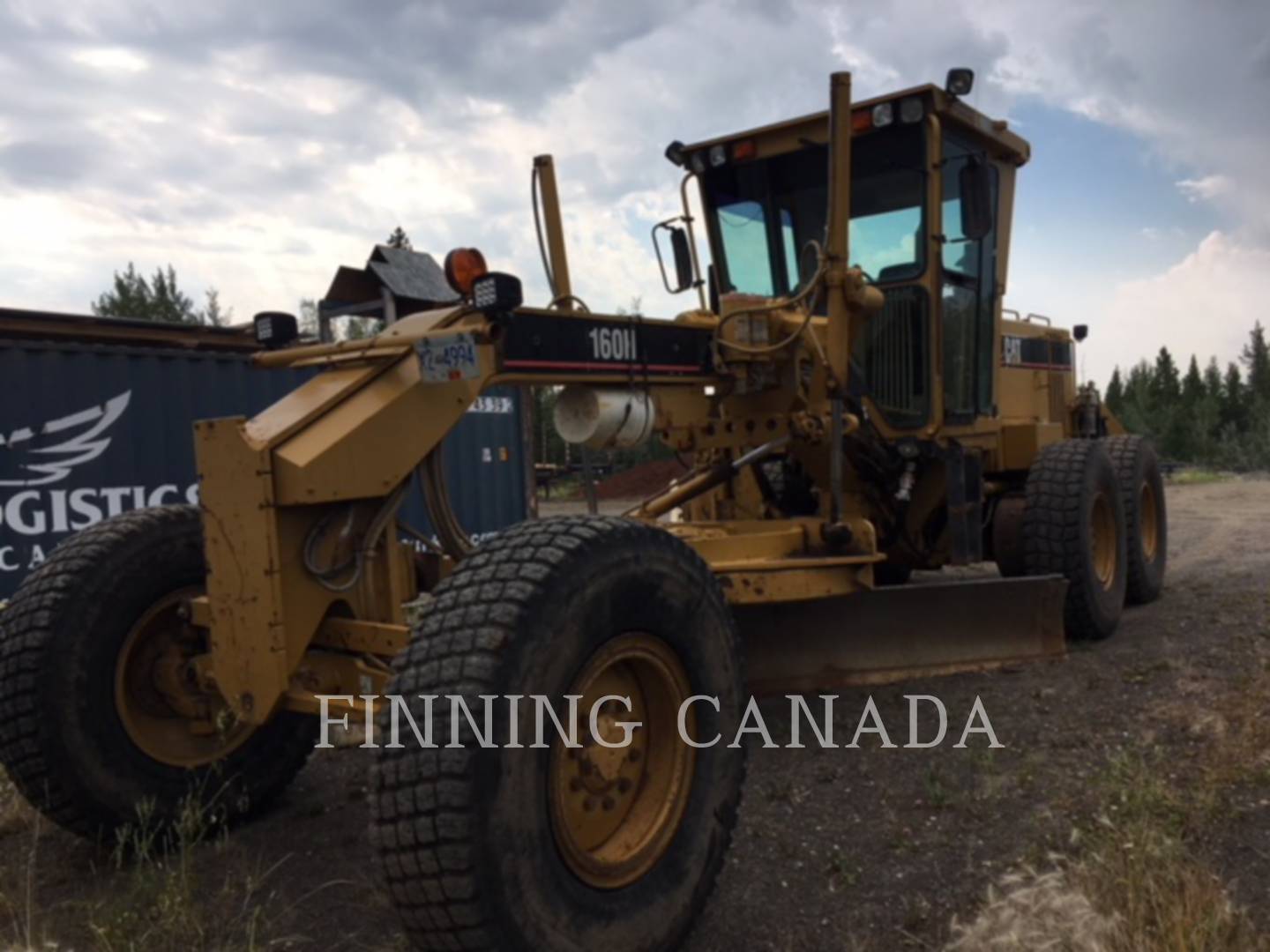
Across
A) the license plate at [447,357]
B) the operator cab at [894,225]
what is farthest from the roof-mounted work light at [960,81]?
the license plate at [447,357]

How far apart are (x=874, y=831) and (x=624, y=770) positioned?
1107mm

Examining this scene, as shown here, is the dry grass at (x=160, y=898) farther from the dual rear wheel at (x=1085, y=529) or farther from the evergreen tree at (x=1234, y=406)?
the evergreen tree at (x=1234, y=406)

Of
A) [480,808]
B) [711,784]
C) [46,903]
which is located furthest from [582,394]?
[46,903]

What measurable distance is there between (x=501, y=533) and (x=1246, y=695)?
3656mm

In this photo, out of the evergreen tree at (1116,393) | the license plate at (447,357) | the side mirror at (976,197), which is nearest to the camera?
the license plate at (447,357)

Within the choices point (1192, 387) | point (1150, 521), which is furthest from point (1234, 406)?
point (1150, 521)

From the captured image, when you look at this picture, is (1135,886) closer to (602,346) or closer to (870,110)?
(602,346)

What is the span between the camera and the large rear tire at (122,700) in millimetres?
3580

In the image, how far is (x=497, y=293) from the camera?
3.52 meters

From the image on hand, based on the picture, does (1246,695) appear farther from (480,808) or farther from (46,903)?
(46,903)

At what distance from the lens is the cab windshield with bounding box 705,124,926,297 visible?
233 inches

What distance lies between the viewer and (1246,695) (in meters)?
4.89

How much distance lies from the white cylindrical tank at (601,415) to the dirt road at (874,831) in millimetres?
1434

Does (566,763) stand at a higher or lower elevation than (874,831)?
higher
